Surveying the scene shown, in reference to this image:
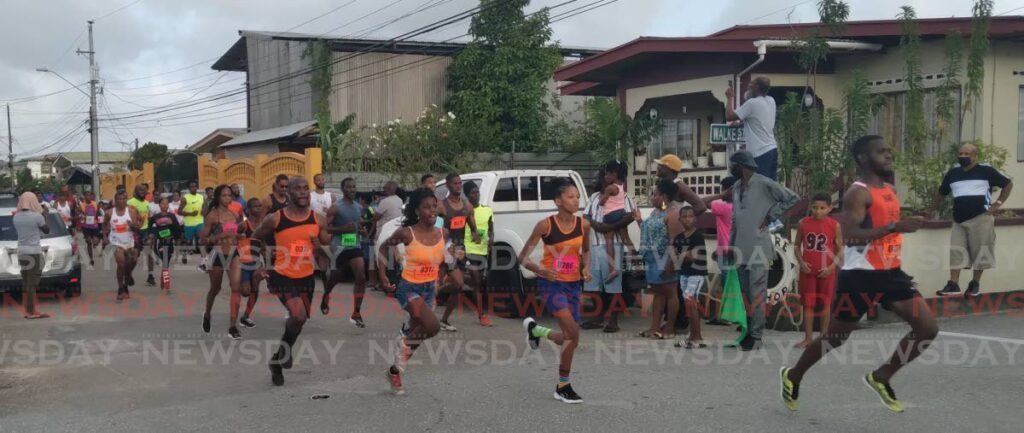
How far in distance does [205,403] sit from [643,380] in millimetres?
3330

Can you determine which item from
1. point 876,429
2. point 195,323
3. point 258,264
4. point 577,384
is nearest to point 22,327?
point 195,323

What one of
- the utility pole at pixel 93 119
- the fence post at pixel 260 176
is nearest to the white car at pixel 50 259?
the fence post at pixel 260 176

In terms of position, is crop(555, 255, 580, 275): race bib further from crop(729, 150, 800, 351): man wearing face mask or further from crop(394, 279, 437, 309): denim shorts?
crop(729, 150, 800, 351): man wearing face mask

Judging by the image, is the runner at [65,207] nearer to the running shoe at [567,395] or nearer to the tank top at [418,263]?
the tank top at [418,263]

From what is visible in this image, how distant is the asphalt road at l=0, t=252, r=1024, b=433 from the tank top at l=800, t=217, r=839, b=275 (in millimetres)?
849

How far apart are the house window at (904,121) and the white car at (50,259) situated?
477 inches

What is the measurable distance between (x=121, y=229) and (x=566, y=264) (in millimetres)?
8869

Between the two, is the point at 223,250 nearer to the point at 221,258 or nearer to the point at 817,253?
the point at 221,258

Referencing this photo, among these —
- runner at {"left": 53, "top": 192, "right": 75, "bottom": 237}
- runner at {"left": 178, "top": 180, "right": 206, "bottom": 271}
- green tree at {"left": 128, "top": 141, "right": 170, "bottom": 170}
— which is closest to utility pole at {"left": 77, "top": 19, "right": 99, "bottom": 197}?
green tree at {"left": 128, "top": 141, "right": 170, "bottom": 170}

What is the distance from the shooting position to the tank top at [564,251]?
22.5 feet

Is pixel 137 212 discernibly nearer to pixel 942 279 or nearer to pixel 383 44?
pixel 942 279

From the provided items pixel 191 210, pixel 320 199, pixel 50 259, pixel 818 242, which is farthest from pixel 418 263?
pixel 191 210

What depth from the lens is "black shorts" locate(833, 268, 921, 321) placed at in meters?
5.90

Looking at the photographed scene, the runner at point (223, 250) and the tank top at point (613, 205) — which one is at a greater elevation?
the tank top at point (613, 205)
